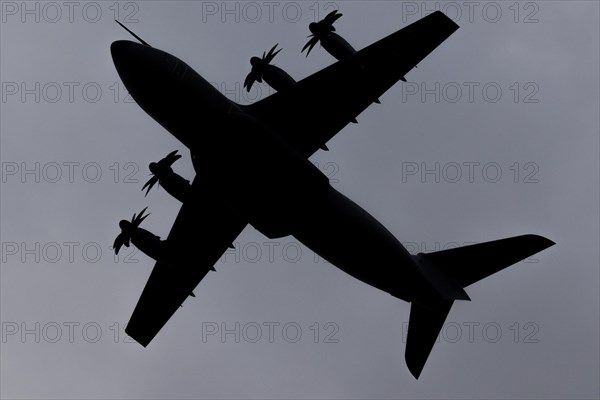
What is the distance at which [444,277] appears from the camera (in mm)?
41812

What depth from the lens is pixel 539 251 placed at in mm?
40062

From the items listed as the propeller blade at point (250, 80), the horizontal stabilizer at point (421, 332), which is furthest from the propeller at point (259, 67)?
the horizontal stabilizer at point (421, 332)

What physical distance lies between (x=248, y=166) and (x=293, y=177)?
6.77 ft

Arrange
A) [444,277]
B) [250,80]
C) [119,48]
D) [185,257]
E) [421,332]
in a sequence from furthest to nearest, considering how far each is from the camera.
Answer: [185,257]
[421,332]
[444,277]
[250,80]
[119,48]

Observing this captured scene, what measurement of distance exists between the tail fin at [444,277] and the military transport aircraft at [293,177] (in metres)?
0.05

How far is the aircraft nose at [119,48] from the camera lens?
36219 mm

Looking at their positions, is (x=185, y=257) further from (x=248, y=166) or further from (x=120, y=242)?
(x=248, y=166)

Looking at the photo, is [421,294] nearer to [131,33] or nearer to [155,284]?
[155,284]

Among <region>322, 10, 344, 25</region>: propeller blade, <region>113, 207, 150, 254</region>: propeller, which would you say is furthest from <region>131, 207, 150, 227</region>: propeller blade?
<region>322, 10, 344, 25</region>: propeller blade

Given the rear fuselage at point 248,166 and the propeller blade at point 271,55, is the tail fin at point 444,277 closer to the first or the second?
the rear fuselage at point 248,166

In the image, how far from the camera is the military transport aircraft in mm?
35688

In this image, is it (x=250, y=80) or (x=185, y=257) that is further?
(x=185, y=257)

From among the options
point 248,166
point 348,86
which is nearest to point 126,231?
point 248,166

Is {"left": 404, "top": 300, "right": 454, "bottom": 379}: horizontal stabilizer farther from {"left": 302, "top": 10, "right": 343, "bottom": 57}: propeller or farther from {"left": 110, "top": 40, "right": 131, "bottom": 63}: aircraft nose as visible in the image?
{"left": 110, "top": 40, "right": 131, "bottom": 63}: aircraft nose
